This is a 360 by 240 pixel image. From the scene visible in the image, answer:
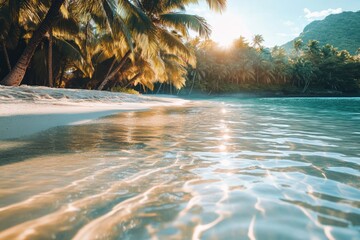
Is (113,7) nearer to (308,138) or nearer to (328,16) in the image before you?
(308,138)

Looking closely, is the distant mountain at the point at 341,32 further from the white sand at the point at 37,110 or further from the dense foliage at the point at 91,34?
the white sand at the point at 37,110

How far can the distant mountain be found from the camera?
5266 inches

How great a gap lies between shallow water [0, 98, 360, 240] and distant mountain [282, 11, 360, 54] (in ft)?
496

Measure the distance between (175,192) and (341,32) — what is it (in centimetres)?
17025

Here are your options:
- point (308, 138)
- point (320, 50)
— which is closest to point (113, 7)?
point (308, 138)

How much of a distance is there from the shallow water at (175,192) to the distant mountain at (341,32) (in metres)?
151

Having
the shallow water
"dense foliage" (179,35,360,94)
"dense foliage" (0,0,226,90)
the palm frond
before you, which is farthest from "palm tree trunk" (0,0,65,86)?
"dense foliage" (179,35,360,94)

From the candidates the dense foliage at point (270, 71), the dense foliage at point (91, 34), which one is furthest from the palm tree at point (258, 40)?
the dense foliage at point (91, 34)

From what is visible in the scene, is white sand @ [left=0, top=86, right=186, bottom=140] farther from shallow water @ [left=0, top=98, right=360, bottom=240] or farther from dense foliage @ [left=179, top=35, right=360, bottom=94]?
dense foliage @ [left=179, top=35, right=360, bottom=94]

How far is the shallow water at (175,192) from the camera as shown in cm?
149

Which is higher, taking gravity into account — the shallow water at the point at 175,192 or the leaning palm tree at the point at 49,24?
the leaning palm tree at the point at 49,24

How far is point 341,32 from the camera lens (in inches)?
5595

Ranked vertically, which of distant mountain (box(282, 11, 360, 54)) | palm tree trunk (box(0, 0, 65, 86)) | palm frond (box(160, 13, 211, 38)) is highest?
distant mountain (box(282, 11, 360, 54))

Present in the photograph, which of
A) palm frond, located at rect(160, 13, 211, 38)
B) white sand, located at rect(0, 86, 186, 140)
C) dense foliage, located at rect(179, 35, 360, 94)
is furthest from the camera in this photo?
dense foliage, located at rect(179, 35, 360, 94)
